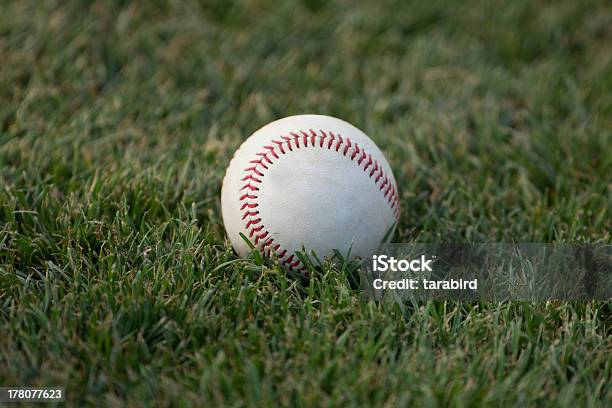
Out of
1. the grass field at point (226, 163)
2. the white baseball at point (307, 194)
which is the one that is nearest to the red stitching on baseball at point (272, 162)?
the white baseball at point (307, 194)

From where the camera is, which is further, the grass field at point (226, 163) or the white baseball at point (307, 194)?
the white baseball at point (307, 194)

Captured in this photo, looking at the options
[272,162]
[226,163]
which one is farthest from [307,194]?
[226,163]

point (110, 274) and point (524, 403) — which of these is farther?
point (110, 274)

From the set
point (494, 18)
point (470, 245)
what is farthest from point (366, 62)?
point (470, 245)

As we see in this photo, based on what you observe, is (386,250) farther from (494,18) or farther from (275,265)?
(494,18)

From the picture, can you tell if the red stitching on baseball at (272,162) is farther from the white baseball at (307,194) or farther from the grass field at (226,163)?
the grass field at (226,163)
